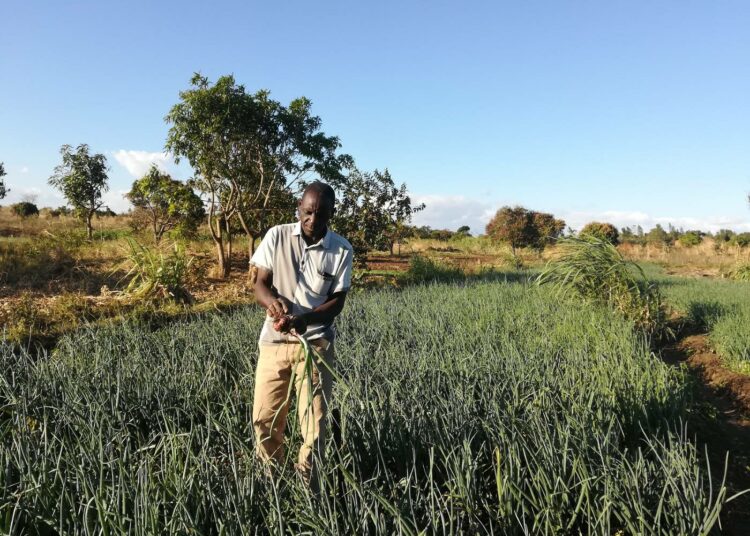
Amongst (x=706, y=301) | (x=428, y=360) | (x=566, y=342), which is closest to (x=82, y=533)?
(x=428, y=360)

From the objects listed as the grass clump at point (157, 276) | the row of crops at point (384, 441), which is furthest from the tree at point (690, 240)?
the grass clump at point (157, 276)

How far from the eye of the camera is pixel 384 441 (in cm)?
216

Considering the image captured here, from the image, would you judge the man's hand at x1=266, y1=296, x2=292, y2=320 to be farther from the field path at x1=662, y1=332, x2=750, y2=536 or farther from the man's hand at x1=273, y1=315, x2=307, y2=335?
the field path at x1=662, y1=332, x2=750, y2=536

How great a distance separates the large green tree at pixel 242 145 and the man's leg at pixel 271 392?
6.38 meters

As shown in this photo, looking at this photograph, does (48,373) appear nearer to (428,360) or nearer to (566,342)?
(428,360)

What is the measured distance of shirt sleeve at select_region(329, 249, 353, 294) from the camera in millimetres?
2197

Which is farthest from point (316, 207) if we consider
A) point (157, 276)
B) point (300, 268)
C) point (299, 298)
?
point (157, 276)

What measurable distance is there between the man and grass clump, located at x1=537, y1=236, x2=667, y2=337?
479cm

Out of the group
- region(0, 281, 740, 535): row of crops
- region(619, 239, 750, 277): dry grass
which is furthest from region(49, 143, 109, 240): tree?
region(619, 239, 750, 277): dry grass

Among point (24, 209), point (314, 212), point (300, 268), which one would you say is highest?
point (24, 209)

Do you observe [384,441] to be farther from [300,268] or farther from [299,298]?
[300,268]

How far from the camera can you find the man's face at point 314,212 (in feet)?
6.77

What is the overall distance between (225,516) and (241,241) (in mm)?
13007

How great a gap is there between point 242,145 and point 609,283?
6290 mm
